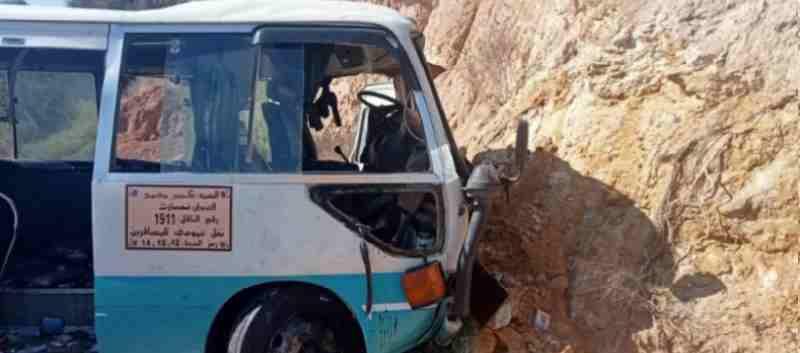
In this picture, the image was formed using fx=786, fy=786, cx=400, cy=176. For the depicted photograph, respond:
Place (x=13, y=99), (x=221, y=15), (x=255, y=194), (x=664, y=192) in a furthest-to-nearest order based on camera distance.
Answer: (x=13, y=99) < (x=664, y=192) < (x=221, y=15) < (x=255, y=194)

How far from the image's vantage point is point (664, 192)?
16.0ft

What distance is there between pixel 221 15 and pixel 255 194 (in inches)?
37.8

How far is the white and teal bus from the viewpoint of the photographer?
398 cm

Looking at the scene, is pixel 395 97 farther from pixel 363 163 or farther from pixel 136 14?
pixel 136 14

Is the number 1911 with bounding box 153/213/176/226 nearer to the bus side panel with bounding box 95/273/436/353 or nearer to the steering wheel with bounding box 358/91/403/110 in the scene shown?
the bus side panel with bounding box 95/273/436/353

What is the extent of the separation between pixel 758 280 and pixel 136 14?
3.72 meters

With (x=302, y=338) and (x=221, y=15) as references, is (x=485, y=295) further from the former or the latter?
(x=221, y=15)

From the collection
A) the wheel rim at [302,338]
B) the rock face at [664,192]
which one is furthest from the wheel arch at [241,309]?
the rock face at [664,192]

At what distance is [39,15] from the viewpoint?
409 centimetres

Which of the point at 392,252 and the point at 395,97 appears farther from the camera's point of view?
the point at 395,97

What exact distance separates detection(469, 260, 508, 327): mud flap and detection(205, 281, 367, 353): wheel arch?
732mm

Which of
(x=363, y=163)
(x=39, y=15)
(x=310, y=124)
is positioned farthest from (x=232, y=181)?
(x=39, y=15)

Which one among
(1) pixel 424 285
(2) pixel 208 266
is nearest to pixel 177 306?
(2) pixel 208 266

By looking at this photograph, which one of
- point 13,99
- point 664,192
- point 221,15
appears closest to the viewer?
point 221,15
